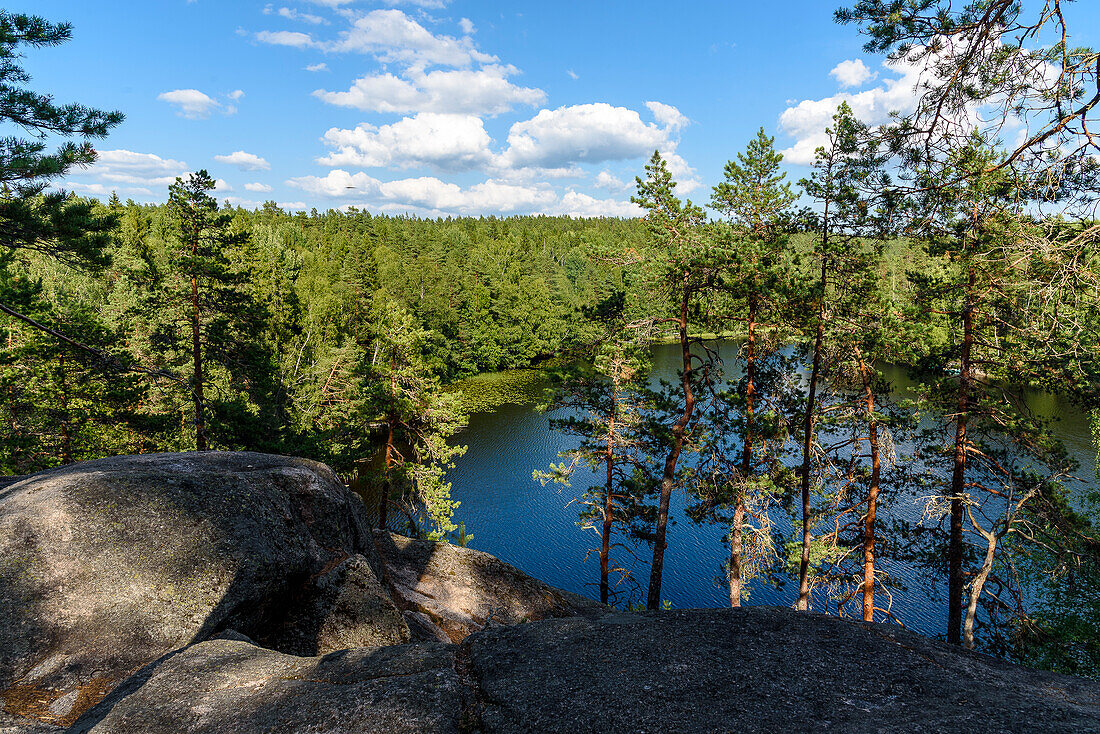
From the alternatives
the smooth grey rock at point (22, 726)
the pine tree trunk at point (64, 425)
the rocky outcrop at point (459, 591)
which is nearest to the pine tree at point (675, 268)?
the rocky outcrop at point (459, 591)

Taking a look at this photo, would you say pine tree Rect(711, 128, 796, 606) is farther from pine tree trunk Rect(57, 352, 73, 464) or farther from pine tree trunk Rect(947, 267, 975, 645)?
pine tree trunk Rect(57, 352, 73, 464)

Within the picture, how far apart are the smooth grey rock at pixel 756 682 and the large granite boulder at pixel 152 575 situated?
4.00 metres

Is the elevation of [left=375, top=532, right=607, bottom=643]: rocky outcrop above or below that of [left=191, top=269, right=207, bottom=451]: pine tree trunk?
below

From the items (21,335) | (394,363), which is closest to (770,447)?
(394,363)

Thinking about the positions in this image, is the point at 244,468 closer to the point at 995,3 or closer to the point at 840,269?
the point at 995,3

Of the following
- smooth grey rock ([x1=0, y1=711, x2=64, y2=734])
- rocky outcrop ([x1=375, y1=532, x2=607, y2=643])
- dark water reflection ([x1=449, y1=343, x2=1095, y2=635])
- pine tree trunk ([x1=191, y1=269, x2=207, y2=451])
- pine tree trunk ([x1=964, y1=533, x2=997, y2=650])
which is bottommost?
dark water reflection ([x1=449, y1=343, x2=1095, y2=635])

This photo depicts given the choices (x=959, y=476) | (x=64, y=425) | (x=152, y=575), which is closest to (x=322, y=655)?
(x=152, y=575)

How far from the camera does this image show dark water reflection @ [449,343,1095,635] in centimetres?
2120

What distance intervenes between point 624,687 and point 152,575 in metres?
6.67

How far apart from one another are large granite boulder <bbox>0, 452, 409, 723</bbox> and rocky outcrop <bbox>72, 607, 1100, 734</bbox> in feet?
3.51

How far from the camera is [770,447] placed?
1468 cm

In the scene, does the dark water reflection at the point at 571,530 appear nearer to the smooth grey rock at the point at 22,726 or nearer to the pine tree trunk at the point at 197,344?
the pine tree trunk at the point at 197,344

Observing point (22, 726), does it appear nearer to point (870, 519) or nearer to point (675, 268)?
point (675, 268)

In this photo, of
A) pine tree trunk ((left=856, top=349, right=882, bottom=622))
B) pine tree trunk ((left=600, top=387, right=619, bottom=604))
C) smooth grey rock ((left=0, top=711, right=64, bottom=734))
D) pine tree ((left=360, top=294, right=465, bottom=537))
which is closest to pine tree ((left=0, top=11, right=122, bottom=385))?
smooth grey rock ((left=0, top=711, right=64, bottom=734))
